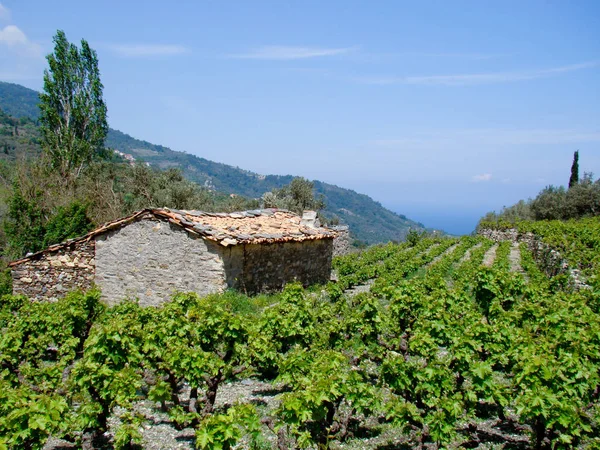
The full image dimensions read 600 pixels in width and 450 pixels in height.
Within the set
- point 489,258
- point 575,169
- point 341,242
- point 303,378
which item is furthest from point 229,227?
point 575,169

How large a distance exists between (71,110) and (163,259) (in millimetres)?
21993

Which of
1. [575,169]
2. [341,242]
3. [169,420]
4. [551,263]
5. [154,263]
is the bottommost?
[169,420]

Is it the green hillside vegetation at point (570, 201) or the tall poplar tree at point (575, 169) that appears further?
the tall poplar tree at point (575, 169)

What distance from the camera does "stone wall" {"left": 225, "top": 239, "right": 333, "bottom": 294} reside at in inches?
586

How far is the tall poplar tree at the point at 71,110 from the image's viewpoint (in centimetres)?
3119

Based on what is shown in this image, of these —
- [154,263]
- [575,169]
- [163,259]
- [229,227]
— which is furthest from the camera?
[575,169]

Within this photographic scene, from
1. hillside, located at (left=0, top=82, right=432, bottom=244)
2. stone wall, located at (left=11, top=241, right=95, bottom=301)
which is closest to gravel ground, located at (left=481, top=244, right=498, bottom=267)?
stone wall, located at (left=11, top=241, right=95, bottom=301)

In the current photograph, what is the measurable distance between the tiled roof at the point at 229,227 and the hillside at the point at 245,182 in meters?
114

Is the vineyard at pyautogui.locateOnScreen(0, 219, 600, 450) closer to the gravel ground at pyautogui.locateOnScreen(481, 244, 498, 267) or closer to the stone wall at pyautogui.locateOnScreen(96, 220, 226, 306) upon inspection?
the stone wall at pyautogui.locateOnScreen(96, 220, 226, 306)

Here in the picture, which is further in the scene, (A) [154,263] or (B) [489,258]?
(B) [489,258]

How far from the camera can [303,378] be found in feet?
20.8

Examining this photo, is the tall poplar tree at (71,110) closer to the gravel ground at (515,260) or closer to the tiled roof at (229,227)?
the tiled roof at (229,227)

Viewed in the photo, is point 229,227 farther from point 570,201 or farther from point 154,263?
point 570,201

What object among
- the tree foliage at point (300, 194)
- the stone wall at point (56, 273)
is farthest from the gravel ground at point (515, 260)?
the tree foliage at point (300, 194)
